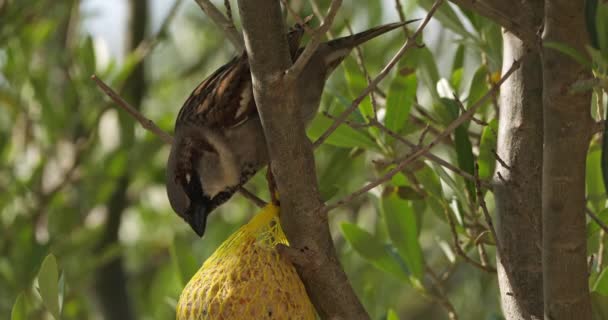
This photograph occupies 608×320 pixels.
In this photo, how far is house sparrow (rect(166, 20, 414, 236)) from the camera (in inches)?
88.5

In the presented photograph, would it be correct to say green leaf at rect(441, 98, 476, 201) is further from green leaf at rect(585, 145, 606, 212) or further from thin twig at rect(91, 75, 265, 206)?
thin twig at rect(91, 75, 265, 206)

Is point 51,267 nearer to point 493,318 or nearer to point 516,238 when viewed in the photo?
point 516,238

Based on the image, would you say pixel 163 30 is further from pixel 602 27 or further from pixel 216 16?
pixel 602 27

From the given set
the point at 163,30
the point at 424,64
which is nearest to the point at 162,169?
the point at 163,30

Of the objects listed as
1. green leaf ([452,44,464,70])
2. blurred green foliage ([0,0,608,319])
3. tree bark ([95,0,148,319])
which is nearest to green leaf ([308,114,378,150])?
blurred green foliage ([0,0,608,319])

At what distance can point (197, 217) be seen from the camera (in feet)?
7.38

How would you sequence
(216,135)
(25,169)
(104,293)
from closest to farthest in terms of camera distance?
1. (216,135)
2. (25,169)
3. (104,293)

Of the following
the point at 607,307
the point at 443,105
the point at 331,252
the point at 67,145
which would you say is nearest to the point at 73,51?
the point at 67,145

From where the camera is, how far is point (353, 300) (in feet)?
5.02

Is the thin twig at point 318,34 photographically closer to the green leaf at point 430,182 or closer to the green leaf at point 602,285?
the green leaf at point 430,182

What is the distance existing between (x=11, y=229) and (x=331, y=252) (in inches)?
63.2

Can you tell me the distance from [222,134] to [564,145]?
1313 mm

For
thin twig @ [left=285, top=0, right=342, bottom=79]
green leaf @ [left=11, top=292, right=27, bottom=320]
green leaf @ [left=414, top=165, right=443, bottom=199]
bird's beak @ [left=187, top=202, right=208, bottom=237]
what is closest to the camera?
thin twig @ [left=285, top=0, right=342, bottom=79]

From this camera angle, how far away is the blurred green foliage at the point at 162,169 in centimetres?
185
